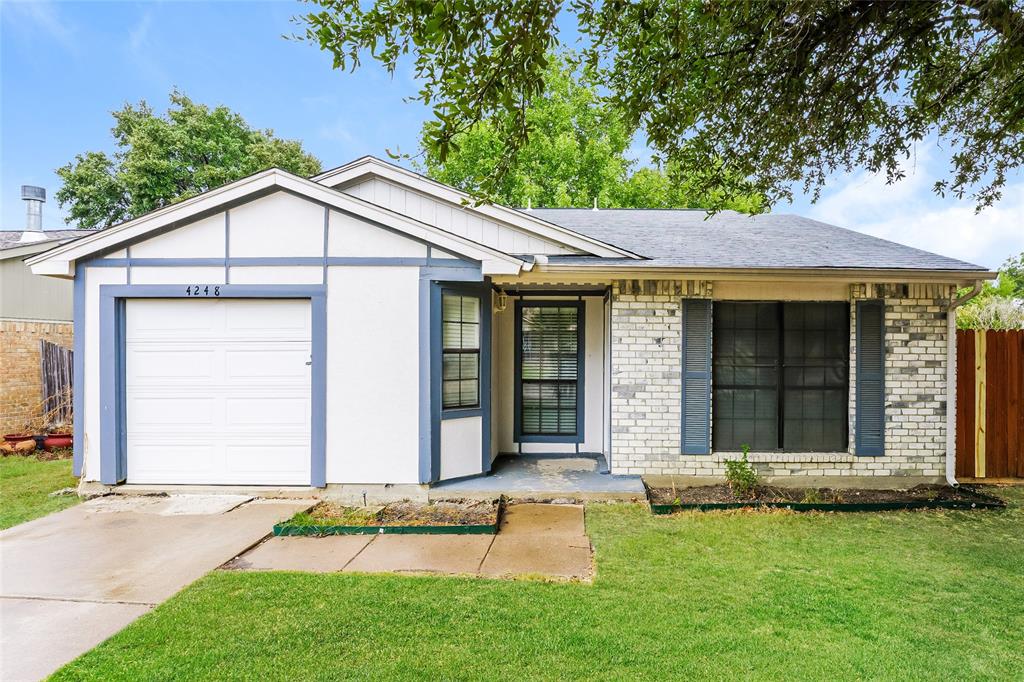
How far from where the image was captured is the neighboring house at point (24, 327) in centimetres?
961

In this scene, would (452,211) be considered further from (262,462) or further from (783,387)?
(783,387)

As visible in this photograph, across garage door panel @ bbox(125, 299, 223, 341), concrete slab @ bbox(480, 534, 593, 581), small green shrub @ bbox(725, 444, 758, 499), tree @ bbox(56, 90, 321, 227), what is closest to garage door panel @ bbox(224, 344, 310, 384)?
garage door panel @ bbox(125, 299, 223, 341)

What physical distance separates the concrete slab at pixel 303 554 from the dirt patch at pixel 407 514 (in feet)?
0.90

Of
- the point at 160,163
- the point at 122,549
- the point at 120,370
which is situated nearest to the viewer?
the point at 122,549

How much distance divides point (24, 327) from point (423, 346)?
8844 millimetres

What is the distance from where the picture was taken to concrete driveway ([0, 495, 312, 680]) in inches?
131

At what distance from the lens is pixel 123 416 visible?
6398mm

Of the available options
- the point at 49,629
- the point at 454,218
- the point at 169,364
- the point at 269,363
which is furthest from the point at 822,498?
the point at 169,364

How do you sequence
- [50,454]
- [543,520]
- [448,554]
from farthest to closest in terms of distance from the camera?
[50,454], [543,520], [448,554]

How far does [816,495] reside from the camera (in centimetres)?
614

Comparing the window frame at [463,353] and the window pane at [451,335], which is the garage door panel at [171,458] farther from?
the window pane at [451,335]

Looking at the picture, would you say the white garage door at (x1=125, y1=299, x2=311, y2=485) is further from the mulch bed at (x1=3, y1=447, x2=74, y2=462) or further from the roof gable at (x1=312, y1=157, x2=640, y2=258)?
the mulch bed at (x1=3, y1=447, x2=74, y2=462)

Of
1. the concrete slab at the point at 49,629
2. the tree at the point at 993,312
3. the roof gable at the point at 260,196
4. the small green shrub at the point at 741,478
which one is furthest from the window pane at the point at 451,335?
the tree at the point at 993,312

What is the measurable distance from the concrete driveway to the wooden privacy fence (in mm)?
8359
